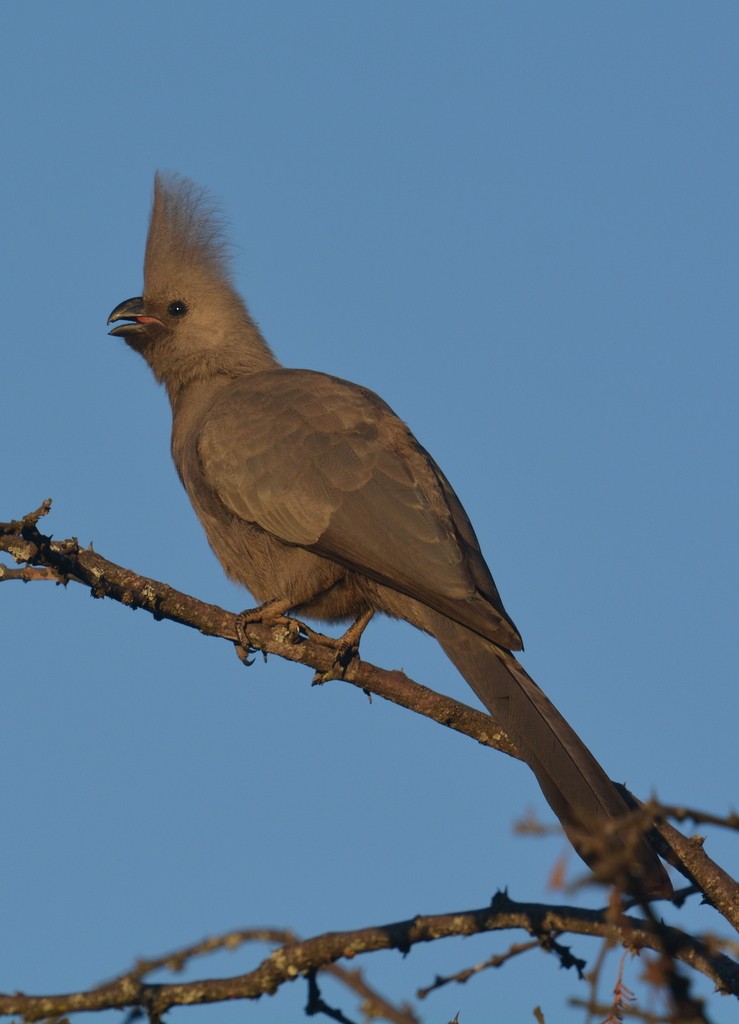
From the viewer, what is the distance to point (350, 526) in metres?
5.76

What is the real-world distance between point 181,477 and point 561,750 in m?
3.01

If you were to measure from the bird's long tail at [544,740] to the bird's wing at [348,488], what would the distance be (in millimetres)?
129

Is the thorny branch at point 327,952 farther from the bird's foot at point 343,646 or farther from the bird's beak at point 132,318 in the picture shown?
the bird's beak at point 132,318

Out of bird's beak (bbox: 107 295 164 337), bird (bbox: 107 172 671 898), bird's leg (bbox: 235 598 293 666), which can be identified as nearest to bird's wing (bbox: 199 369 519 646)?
bird (bbox: 107 172 671 898)

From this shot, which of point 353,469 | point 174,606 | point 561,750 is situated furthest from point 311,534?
point 561,750

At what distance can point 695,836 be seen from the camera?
402cm

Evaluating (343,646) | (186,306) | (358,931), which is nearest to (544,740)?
(343,646)

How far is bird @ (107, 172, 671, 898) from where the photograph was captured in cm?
490

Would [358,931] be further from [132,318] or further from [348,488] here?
[132,318]

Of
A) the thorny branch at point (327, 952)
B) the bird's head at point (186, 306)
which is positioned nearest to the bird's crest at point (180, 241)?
the bird's head at point (186, 306)

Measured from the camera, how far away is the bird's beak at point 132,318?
7.86 m

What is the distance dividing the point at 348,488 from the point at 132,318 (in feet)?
8.99

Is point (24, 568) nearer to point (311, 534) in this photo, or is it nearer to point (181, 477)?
point (311, 534)

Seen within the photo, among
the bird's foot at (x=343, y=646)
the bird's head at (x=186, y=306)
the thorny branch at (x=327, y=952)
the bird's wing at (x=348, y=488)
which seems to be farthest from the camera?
the bird's head at (x=186, y=306)
